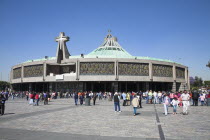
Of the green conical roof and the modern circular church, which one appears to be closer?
the modern circular church

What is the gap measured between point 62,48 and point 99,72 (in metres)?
14.7

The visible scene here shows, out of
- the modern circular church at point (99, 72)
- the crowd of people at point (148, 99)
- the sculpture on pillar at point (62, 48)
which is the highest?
the sculpture on pillar at point (62, 48)

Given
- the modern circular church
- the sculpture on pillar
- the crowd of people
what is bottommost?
the crowd of people

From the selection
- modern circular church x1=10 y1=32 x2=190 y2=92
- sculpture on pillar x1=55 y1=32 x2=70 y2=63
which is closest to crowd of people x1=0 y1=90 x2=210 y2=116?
modern circular church x1=10 y1=32 x2=190 y2=92

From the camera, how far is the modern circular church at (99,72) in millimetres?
56000

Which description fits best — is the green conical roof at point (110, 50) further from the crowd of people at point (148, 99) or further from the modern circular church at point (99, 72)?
the crowd of people at point (148, 99)

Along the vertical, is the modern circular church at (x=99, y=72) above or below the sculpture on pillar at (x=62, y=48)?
below

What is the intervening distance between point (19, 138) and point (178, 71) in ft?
208

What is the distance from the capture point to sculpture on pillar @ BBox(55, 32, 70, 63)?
6197 centimetres

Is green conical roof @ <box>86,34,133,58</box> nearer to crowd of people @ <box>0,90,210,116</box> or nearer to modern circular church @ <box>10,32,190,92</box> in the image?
modern circular church @ <box>10,32,190,92</box>

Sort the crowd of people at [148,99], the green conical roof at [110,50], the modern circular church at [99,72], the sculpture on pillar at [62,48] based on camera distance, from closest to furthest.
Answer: the crowd of people at [148,99], the modern circular church at [99,72], the sculpture on pillar at [62,48], the green conical roof at [110,50]

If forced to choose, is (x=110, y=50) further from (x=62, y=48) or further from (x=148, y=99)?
(x=148, y=99)

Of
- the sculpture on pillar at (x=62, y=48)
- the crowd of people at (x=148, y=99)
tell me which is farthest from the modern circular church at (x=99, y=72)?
the crowd of people at (x=148, y=99)

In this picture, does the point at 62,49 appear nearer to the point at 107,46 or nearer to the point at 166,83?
the point at 107,46
